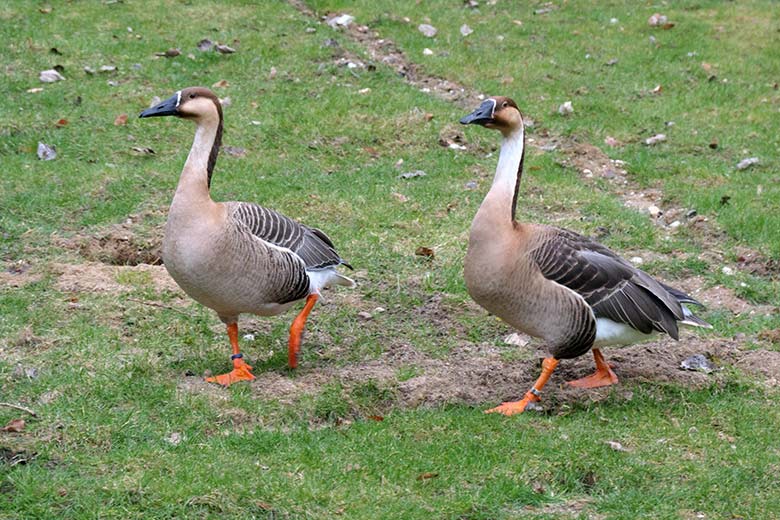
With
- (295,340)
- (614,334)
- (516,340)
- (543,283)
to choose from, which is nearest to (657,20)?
(516,340)

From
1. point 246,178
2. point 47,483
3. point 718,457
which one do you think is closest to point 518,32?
point 246,178

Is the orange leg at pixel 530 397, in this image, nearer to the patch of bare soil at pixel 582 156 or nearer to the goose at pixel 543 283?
the goose at pixel 543 283

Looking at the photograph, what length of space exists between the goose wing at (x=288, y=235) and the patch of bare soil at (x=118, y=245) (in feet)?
6.30

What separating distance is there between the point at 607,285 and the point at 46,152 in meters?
6.23

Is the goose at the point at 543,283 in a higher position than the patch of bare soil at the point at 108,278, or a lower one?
higher

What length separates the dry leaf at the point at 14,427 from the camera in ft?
17.7

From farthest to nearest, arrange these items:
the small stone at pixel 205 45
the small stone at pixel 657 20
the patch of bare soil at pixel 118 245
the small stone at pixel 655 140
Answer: the small stone at pixel 657 20
the small stone at pixel 205 45
the small stone at pixel 655 140
the patch of bare soil at pixel 118 245

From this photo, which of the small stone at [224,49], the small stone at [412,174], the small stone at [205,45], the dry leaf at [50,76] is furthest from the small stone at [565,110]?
the dry leaf at [50,76]

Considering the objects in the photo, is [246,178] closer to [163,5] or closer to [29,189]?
[29,189]

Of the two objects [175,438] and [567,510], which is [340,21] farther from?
[567,510]

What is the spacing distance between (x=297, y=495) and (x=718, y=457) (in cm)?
237

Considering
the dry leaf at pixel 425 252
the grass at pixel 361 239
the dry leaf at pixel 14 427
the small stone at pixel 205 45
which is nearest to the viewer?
the grass at pixel 361 239

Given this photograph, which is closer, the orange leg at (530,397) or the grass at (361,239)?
the grass at (361,239)

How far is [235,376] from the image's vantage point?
21.0 feet
